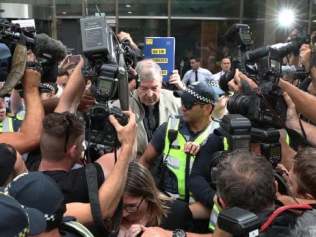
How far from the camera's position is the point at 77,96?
2.84 m

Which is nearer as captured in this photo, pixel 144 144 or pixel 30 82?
pixel 30 82

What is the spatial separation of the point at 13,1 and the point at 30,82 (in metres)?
12.0

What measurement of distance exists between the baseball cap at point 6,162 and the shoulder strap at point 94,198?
351 millimetres

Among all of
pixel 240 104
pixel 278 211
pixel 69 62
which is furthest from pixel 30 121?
pixel 69 62

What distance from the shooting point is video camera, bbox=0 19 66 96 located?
2.46 metres

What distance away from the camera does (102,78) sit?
219cm

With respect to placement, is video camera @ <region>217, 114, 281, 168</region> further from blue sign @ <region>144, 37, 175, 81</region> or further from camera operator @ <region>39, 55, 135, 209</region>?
blue sign @ <region>144, 37, 175, 81</region>

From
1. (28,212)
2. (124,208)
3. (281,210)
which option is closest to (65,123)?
(124,208)

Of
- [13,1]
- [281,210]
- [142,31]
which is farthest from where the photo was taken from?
[142,31]

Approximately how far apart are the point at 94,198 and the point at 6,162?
16.4 inches

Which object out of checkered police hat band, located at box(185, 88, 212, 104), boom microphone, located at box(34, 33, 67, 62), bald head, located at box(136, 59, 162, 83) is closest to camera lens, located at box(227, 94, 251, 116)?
checkered police hat band, located at box(185, 88, 212, 104)

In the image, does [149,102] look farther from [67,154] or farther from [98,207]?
[98,207]

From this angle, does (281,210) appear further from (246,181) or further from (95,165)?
(95,165)

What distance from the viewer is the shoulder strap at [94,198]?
2.29m
